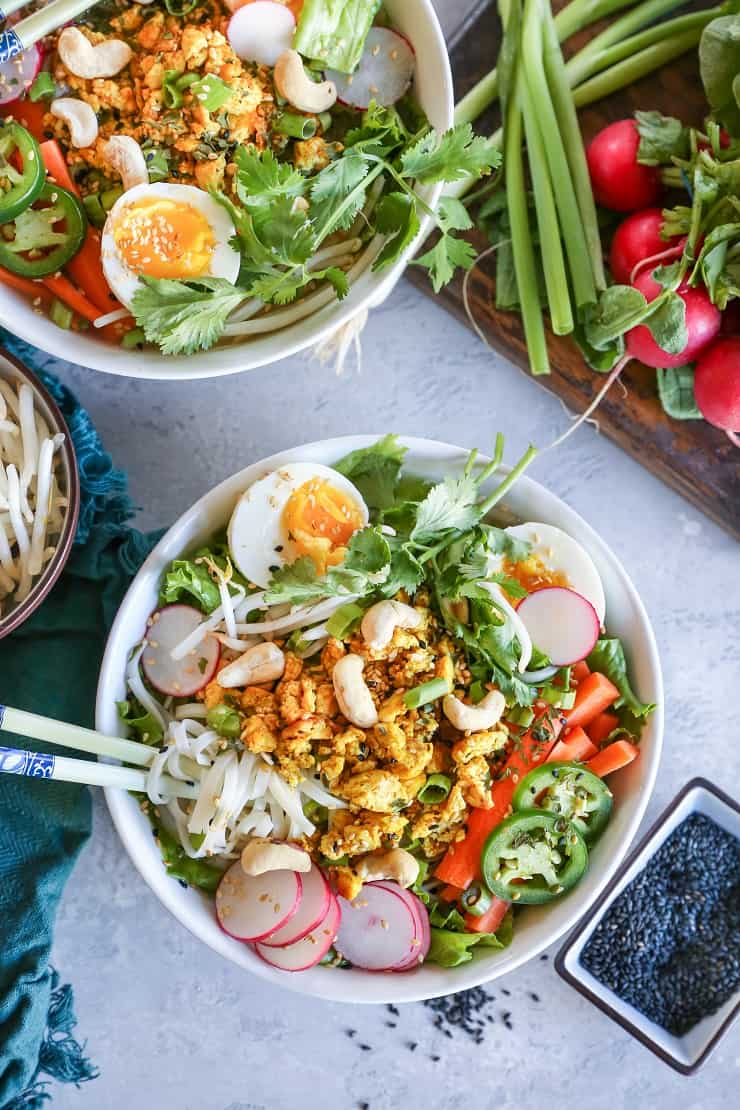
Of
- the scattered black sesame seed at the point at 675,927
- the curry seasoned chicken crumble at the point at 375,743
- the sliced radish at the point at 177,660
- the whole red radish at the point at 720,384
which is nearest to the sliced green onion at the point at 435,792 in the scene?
the curry seasoned chicken crumble at the point at 375,743

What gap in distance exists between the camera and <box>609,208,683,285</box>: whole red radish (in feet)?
7.30

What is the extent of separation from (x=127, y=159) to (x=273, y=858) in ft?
4.27

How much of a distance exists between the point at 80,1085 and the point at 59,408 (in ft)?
5.03

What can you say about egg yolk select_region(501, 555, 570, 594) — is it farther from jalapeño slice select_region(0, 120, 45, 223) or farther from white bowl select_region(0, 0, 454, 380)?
jalapeño slice select_region(0, 120, 45, 223)

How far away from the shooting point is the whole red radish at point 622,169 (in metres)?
2.27

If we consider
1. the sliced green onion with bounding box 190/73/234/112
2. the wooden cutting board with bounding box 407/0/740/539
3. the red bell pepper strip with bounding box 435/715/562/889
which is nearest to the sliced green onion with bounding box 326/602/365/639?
the red bell pepper strip with bounding box 435/715/562/889

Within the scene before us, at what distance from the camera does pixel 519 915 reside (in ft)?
7.23

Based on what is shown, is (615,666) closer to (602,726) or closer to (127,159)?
(602,726)

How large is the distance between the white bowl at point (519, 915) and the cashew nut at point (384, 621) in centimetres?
33

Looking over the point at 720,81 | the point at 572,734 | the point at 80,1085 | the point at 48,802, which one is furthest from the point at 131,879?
the point at 720,81

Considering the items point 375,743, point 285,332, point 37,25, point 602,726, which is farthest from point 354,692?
point 37,25

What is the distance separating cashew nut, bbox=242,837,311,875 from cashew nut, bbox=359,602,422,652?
1.34 feet

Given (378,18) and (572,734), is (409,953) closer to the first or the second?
(572,734)

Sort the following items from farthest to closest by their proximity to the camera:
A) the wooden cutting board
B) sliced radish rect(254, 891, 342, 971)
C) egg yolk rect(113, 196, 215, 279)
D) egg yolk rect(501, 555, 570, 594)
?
the wooden cutting board < egg yolk rect(501, 555, 570, 594) < sliced radish rect(254, 891, 342, 971) < egg yolk rect(113, 196, 215, 279)
